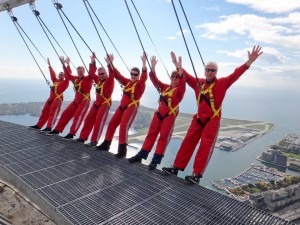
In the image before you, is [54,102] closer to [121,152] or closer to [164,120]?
[121,152]

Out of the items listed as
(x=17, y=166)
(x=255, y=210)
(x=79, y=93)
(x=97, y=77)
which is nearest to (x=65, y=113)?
(x=79, y=93)

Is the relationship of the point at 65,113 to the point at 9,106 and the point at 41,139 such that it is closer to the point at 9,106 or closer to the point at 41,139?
the point at 41,139

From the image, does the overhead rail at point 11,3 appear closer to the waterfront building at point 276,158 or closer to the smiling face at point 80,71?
the smiling face at point 80,71

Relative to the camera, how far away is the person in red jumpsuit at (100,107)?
5.84m

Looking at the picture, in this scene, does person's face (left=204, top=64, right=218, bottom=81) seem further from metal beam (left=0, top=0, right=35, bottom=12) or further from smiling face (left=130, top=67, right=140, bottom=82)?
metal beam (left=0, top=0, right=35, bottom=12)

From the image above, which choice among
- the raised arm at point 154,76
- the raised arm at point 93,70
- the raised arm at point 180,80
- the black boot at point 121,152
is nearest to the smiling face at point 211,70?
the raised arm at point 180,80

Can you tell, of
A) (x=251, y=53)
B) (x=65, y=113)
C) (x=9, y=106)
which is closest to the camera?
(x=251, y=53)

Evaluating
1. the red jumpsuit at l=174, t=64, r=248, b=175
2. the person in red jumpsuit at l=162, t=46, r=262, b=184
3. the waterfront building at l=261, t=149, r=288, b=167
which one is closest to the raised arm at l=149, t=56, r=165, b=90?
the person in red jumpsuit at l=162, t=46, r=262, b=184

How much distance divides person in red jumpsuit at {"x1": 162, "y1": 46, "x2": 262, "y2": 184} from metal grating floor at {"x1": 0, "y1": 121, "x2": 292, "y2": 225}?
328 millimetres

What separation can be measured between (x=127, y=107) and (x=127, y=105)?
47mm

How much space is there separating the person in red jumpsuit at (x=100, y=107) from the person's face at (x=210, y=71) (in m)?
2.26

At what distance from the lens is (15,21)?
7.04 m

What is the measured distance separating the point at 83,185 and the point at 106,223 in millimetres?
1045

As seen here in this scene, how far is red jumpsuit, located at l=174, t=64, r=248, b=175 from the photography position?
404cm
